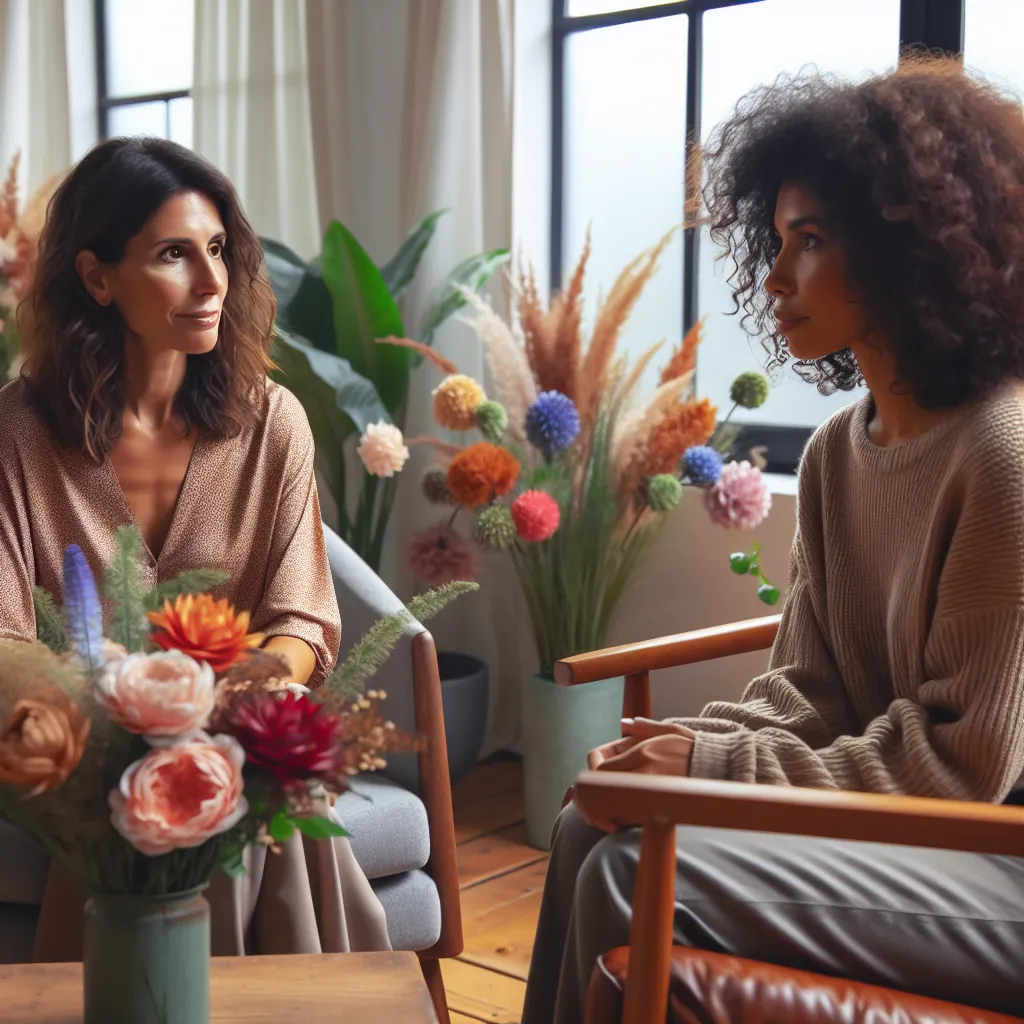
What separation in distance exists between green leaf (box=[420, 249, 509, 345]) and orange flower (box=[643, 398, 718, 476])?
0.61 metres

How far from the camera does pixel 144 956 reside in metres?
1.06

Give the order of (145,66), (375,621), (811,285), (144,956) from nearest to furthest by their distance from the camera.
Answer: (144,956)
(811,285)
(375,621)
(145,66)

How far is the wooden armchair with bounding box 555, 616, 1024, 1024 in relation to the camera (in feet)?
3.92

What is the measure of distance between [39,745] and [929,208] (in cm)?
109

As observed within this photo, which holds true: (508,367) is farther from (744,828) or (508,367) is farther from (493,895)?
(744,828)

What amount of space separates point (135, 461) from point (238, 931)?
2.43 feet

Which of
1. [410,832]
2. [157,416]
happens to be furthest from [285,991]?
[157,416]

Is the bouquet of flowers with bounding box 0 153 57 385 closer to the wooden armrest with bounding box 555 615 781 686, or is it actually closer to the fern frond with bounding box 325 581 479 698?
the wooden armrest with bounding box 555 615 781 686

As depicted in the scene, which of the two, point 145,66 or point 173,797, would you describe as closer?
point 173,797

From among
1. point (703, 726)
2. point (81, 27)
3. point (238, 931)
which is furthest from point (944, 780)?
point (81, 27)

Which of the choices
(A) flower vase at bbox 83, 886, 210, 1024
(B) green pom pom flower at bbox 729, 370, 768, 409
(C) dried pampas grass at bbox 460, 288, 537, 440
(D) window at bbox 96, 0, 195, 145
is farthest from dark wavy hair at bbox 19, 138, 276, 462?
(D) window at bbox 96, 0, 195, 145

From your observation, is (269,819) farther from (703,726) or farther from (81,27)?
(81,27)

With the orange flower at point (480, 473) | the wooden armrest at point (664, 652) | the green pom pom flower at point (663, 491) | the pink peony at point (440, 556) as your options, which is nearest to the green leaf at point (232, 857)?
the wooden armrest at point (664, 652)

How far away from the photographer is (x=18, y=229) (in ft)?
9.91
